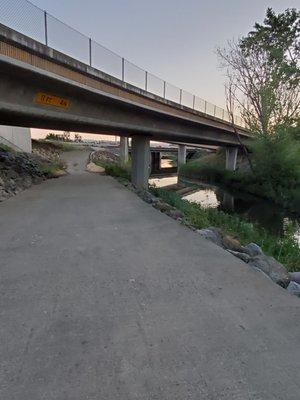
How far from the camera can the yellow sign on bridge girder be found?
12.4m

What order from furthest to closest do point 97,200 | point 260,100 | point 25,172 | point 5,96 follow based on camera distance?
point 260,100 → point 25,172 → point 97,200 → point 5,96

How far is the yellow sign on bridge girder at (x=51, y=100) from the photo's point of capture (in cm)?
1243

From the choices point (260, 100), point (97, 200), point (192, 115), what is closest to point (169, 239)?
point (97, 200)

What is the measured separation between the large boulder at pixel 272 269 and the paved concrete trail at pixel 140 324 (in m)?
0.35

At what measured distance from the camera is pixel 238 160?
53.4 meters

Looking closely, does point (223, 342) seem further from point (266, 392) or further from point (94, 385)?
point (94, 385)

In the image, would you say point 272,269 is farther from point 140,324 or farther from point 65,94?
point 65,94

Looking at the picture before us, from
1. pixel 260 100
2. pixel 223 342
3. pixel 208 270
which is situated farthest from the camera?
pixel 260 100

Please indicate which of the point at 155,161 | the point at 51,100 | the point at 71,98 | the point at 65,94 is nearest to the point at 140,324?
the point at 51,100

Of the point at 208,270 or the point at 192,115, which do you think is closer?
the point at 208,270

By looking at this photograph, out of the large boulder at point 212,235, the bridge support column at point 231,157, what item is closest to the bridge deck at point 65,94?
the large boulder at point 212,235

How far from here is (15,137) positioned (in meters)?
26.9

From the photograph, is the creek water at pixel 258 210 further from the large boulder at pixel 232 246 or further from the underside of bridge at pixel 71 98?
the large boulder at pixel 232 246

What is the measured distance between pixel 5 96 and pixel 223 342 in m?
10.6
